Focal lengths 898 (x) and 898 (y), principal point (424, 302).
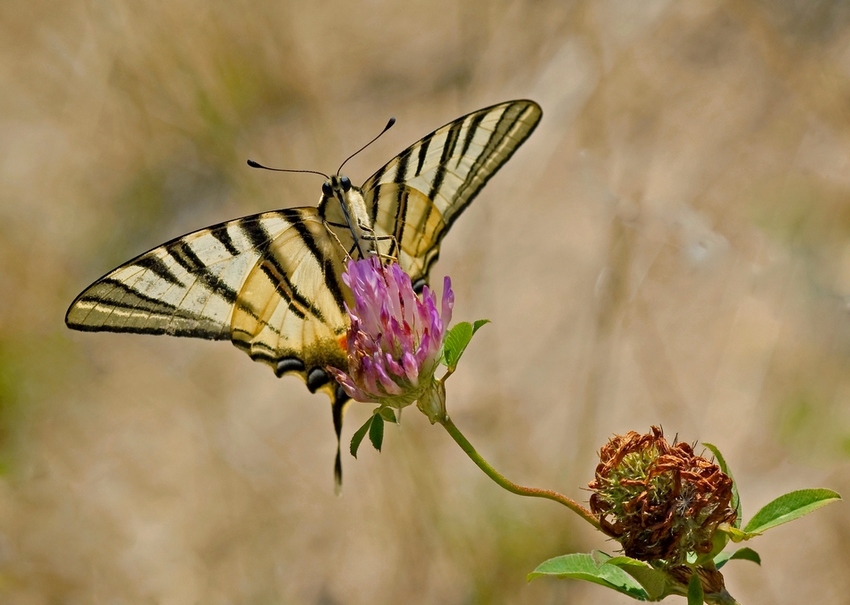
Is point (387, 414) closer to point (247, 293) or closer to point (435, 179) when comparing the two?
point (247, 293)

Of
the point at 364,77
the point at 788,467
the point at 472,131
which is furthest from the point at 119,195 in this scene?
the point at 788,467

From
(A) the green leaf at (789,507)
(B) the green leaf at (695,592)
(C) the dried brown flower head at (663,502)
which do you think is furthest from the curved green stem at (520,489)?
(A) the green leaf at (789,507)

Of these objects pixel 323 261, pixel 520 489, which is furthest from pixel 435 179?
pixel 520 489

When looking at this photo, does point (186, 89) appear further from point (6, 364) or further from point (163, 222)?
point (6, 364)

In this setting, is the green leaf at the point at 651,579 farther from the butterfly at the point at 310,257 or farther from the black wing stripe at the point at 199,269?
the black wing stripe at the point at 199,269

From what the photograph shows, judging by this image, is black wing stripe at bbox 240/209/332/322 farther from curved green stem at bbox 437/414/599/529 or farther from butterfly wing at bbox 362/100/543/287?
curved green stem at bbox 437/414/599/529

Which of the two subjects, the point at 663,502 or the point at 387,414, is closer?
the point at 663,502
